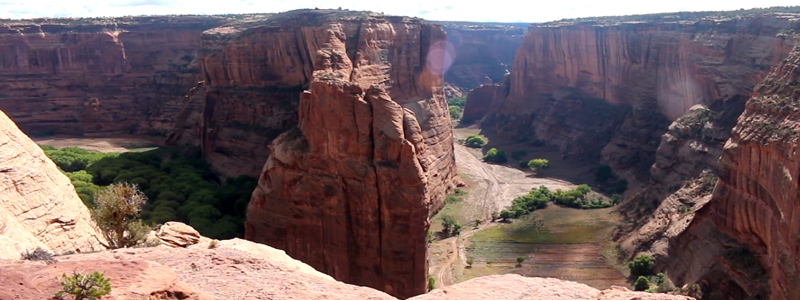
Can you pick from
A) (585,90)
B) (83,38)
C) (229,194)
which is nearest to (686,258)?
(229,194)

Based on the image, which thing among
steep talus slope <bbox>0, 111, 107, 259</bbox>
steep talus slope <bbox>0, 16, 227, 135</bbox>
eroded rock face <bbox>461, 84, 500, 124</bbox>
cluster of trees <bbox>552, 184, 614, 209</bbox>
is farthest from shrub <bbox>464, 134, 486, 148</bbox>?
steep talus slope <bbox>0, 111, 107, 259</bbox>

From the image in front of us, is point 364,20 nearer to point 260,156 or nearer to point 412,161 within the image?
point 260,156

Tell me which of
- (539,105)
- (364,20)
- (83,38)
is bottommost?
(539,105)

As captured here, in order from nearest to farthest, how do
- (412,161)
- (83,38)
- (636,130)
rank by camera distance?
(412,161) → (636,130) → (83,38)

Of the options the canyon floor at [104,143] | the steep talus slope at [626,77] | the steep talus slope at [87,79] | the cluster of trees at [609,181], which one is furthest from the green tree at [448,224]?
the steep talus slope at [87,79]

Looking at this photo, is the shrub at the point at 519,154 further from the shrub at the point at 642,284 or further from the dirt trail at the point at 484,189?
the shrub at the point at 642,284

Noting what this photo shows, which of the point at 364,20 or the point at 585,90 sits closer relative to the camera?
the point at 364,20
